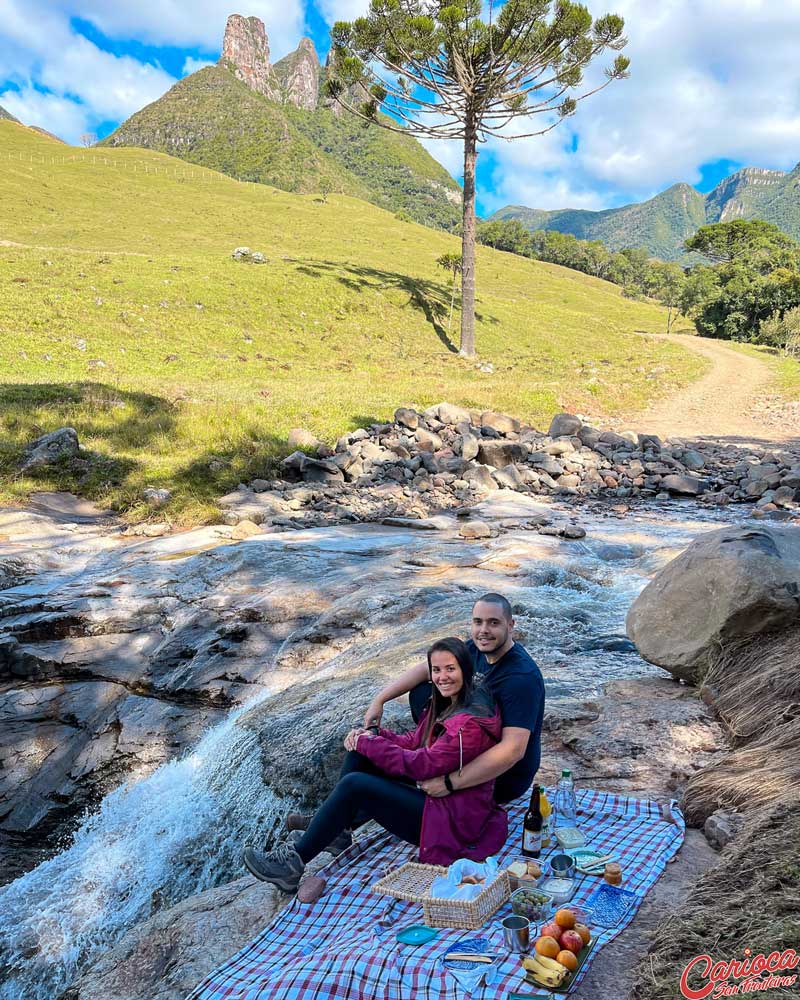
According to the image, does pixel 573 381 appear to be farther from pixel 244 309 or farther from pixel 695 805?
pixel 695 805

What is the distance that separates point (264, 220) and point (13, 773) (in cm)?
4991

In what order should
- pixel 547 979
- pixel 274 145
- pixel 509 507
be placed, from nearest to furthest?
pixel 547 979, pixel 509 507, pixel 274 145

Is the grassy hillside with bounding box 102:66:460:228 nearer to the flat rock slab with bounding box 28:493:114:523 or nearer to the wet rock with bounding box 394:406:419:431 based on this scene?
the wet rock with bounding box 394:406:419:431

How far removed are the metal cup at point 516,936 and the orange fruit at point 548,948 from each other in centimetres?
14

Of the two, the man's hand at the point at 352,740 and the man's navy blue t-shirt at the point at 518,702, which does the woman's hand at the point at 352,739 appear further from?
the man's navy blue t-shirt at the point at 518,702

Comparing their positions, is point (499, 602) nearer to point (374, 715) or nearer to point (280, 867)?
point (374, 715)

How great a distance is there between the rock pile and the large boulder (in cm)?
556

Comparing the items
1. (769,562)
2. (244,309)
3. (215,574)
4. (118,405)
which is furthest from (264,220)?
(769,562)

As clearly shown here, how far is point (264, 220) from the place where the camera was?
166ft

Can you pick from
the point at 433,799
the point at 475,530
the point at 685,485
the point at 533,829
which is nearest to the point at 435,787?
the point at 433,799

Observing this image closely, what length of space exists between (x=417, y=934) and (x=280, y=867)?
3.27 feet

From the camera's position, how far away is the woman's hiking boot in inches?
152

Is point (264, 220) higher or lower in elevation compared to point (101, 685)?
higher

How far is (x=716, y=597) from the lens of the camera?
18.0ft
